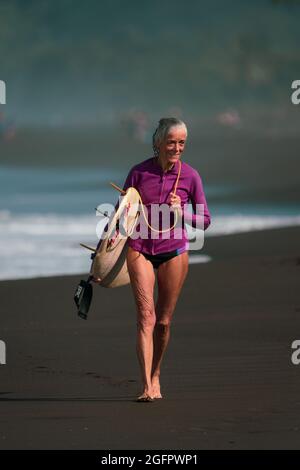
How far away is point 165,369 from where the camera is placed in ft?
32.0

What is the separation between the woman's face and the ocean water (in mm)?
6752

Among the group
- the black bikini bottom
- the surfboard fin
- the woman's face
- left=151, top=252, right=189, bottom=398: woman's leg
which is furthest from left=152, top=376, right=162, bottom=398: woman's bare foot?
the woman's face

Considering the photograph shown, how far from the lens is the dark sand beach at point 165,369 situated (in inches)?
305

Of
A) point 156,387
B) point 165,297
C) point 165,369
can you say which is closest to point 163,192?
point 165,297

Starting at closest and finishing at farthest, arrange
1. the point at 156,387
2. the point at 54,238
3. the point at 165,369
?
the point at 156,387
the point at 165,369
the point at 54,238

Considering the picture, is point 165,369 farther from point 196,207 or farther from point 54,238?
point 54,238

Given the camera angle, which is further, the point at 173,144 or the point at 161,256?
the point at 161,256

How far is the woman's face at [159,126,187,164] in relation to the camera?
8539 mm

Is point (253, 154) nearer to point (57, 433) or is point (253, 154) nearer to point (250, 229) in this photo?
point (250, 229)

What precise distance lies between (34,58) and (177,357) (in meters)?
52.0

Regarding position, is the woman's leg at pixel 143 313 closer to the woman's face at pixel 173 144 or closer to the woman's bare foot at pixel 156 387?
the woman's bare foot at pixel 156 387

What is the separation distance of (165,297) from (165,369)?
105 centimetres

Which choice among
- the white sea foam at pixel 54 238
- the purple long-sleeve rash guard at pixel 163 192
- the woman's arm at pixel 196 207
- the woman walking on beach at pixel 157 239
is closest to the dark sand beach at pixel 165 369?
the woman walking on beach at pixel 157 239

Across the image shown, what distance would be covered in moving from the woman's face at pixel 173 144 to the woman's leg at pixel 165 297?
1.75 feet
